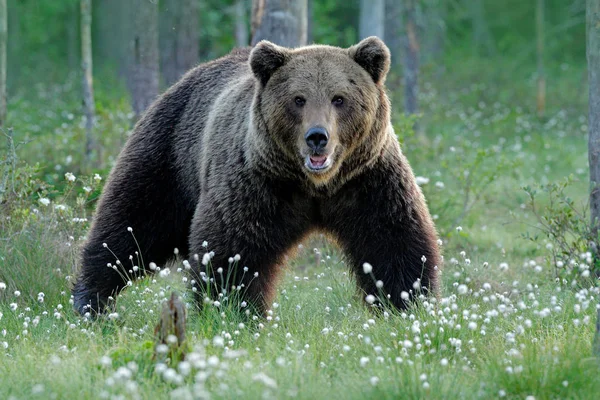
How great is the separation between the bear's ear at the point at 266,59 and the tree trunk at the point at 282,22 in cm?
314

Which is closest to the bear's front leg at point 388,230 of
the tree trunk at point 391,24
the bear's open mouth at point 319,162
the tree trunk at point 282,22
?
the bear's open mouth at point 319,162

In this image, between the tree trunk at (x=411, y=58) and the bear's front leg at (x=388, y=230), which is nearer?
the bear's front leg at (x=388, y=230)

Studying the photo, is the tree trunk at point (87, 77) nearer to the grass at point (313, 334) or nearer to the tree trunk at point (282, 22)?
the grass at point (313, 334)

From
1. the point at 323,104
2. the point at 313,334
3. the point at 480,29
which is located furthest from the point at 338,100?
the point at 480,29

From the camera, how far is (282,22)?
9148mm

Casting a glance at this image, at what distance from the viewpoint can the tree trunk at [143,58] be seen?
12.0 meters

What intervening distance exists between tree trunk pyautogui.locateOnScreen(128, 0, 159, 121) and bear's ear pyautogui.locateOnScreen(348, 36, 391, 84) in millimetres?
6597

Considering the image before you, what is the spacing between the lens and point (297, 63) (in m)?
5.96

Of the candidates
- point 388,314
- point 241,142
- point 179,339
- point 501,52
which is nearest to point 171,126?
point 241,142

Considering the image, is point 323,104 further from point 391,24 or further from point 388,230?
point 391,24

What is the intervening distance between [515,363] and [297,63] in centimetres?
259

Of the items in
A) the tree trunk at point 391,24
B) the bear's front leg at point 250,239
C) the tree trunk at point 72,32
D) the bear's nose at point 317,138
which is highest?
the bear's nose at point 317,138

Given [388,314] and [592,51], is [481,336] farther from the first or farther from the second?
[592,51]

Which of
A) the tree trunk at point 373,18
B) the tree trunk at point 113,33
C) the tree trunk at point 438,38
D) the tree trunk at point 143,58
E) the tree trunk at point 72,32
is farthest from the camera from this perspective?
the tree trunk at point 72,32
